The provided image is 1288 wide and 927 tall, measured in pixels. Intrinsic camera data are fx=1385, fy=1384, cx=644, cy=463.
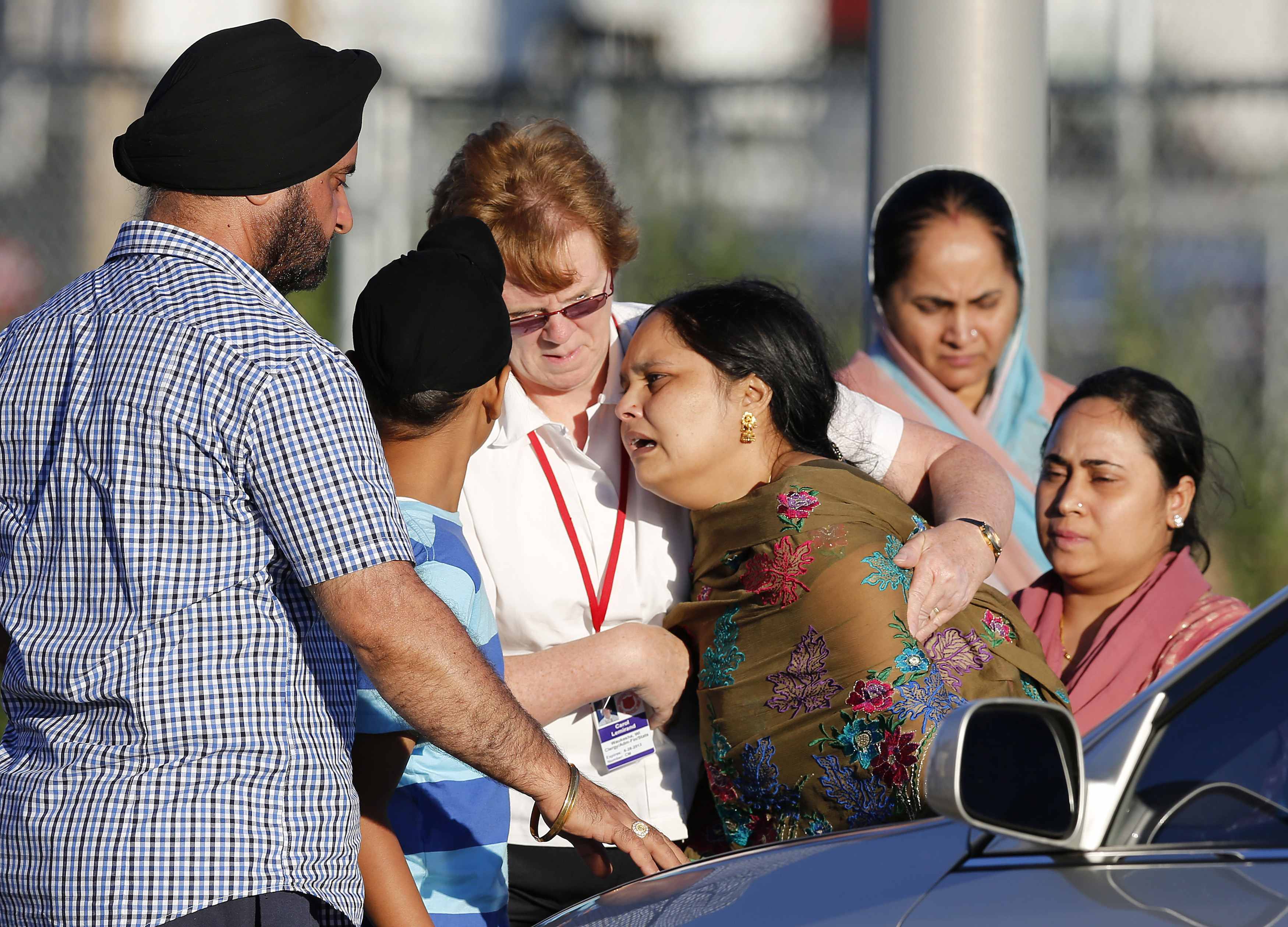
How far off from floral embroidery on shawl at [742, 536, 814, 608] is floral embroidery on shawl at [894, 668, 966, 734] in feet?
0.71

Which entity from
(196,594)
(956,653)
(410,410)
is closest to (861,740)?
(956,653)

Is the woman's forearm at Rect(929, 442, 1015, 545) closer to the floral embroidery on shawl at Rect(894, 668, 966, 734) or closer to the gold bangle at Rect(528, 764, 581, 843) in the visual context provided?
the floral embroidery on shawl at Rect(894, 668, 966, 734)

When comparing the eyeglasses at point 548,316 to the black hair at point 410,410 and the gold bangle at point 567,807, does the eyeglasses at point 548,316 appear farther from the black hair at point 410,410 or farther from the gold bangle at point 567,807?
the gold bangle at point 567,807

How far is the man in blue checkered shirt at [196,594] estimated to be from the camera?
1.63 meters

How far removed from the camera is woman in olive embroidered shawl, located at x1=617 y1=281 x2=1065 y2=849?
6.86 feet

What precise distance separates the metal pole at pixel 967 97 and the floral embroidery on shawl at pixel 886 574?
1.83 metres

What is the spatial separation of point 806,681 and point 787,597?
133 mm

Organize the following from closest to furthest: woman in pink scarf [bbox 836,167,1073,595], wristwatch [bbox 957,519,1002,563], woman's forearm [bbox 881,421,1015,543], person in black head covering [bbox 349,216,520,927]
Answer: person in black head covering [bbox 349,216,520,927] → wristwatch [bbox 957,519,1002,563] → woman's forearm [bbox 881,421,1015,543] → woman in pink scarf [bbox 836,167,1073,595]

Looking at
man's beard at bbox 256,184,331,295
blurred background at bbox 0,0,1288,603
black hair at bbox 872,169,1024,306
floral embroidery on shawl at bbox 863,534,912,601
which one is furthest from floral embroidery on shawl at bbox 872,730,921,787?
blurred background at bbox 0,0,1288,603

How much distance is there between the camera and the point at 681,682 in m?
2.32

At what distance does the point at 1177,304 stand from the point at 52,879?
564 cm

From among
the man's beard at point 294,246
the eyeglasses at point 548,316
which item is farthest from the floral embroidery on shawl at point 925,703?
the man's beard at point 294,246

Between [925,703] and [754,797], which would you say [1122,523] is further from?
[754,797]

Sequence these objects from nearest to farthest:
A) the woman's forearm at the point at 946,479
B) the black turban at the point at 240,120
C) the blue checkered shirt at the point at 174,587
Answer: the blue checkered shirt at the point at 174,587
the black turban at the point at 240,120
the woman's forearm at the point at 946,479
